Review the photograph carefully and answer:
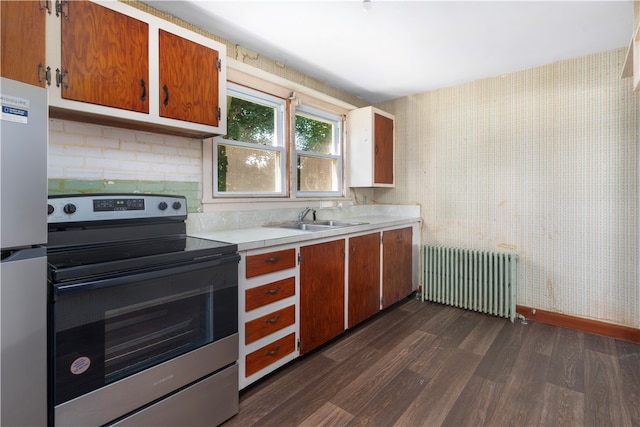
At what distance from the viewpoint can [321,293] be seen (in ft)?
7.71

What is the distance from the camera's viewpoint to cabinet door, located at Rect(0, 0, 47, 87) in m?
1.25

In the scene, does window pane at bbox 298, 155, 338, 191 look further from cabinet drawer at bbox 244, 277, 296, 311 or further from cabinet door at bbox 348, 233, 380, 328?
cabinet drawer at bbox 244, 277, 296, 311

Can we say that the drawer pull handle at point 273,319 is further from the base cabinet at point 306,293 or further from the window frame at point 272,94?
the window frame at point 272,94

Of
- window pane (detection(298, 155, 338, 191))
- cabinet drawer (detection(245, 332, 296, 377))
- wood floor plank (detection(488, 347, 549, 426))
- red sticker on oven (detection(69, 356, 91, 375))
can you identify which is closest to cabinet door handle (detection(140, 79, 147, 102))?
red sticker on oven (detection(69, 356, 91, 375))

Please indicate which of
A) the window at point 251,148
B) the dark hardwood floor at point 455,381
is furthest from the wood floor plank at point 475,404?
the window at point 251,148

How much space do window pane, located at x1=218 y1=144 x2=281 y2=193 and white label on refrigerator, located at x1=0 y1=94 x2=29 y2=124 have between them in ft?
4.89

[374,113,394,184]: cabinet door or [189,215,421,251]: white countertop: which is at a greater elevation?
[374,113,394,184]: cabinet door

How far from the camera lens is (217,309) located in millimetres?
1604

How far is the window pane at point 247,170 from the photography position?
8.29 ft

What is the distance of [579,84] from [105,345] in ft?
12.6

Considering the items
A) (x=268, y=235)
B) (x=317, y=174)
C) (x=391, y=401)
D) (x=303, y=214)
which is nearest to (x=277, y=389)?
(x=391, y=401)

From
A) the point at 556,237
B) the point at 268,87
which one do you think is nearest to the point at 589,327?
the point at 556,237

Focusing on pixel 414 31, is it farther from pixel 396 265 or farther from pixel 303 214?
pixel 396 265

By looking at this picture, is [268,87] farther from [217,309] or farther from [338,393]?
[338,393]
